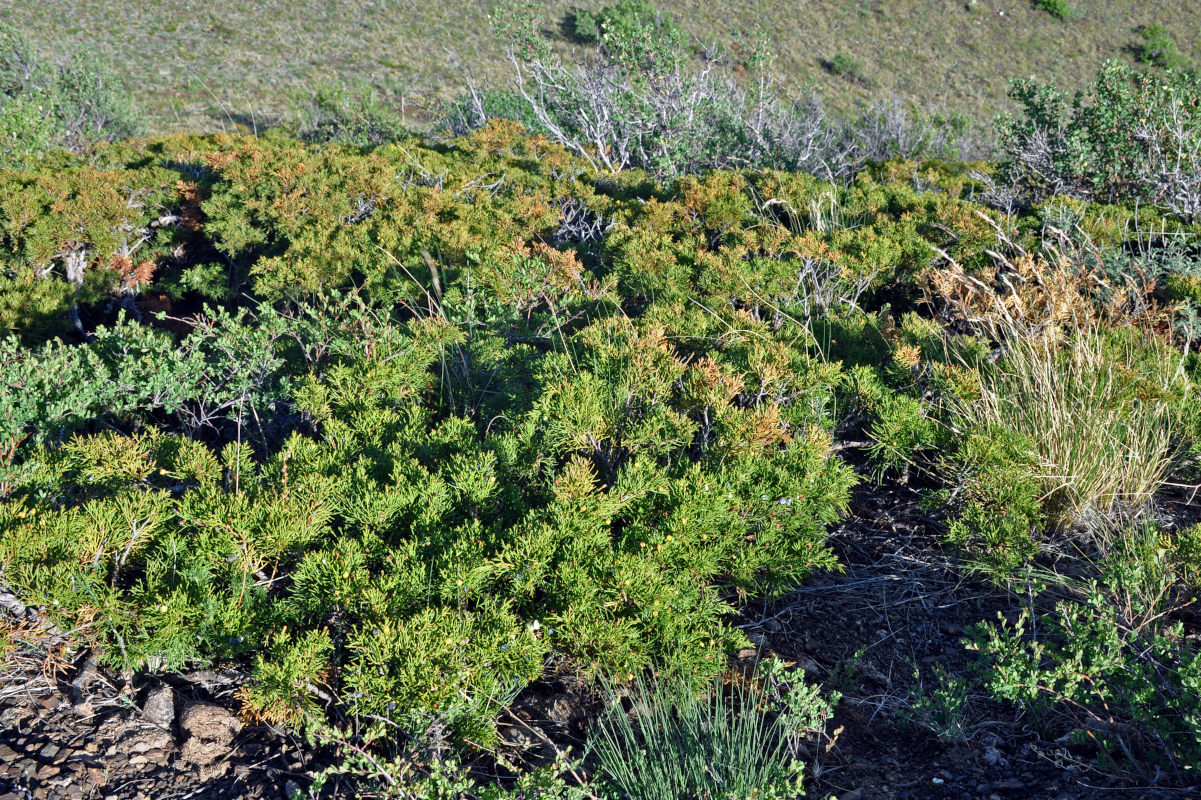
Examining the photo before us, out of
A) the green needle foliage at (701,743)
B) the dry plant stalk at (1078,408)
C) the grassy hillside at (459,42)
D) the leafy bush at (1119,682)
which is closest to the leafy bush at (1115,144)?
the dry plant stalk at (1078,408)

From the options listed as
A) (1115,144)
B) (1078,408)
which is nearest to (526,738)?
(1078,408)

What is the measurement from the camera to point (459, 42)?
27141 millimetres

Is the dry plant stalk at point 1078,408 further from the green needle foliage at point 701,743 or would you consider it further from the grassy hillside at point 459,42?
the grassy hillside at point 459,42

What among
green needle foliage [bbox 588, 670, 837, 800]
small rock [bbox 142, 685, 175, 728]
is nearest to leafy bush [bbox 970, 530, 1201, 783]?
green needle foliage [bbox 588, 670, 837, 800]

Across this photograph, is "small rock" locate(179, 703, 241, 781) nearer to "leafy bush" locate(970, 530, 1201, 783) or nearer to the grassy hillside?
"leafy bush" locate(970, 530, 1201, 783)

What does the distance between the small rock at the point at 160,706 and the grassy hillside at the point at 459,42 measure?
19.7 meters

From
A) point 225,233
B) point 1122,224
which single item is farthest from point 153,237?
point 1122,224

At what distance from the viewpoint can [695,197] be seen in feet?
19.0

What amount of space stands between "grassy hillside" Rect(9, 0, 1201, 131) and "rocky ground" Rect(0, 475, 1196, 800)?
64.7ft

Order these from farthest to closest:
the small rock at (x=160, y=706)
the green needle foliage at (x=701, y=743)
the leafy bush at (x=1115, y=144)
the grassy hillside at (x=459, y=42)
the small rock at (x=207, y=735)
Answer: the grassy hillside at (x=459, y=42) → the leafy bush at (x=1115, y=144) → the small rock at (x=160, y=706) → the small rock at (x=207, y=735) → the green needle foliage at (x=701, y=743)

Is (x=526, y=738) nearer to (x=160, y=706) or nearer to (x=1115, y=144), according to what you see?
(x=160, y=706)

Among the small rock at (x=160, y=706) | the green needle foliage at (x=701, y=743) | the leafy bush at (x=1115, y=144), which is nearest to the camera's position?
the green needle foliage at (x=701, y=743)

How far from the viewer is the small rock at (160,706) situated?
2.06m

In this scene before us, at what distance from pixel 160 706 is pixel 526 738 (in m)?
1.00
